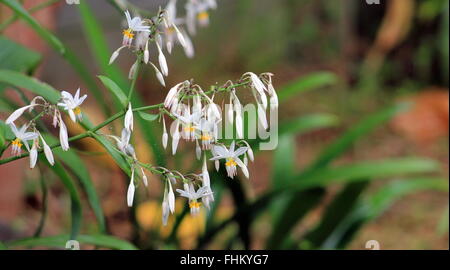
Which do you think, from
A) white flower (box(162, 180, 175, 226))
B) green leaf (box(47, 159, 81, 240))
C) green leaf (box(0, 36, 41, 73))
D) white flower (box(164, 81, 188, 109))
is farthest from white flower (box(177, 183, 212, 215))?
green leaf (box(0, 36, 41, 73))

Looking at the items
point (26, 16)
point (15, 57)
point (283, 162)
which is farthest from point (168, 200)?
point (283, 162)

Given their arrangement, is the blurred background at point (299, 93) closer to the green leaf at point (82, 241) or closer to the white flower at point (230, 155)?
the green leaf at point (82, 241)

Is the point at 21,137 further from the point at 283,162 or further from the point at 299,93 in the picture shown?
the point at 299,93

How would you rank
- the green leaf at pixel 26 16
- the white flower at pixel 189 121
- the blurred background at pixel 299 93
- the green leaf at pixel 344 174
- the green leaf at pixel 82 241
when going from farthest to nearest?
the blurred background at pixel 299 93 → the green leaf at pixel 344 174 → the green leaf at pixel 82 241 → the green leaf at pixel 26 16 → the white flower at pixel 189 121

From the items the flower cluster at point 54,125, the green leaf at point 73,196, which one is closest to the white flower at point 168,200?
the flower cluster at point 54,125

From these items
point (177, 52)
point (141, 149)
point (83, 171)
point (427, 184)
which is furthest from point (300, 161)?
point (83, 171)

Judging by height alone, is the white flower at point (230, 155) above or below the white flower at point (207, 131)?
below
